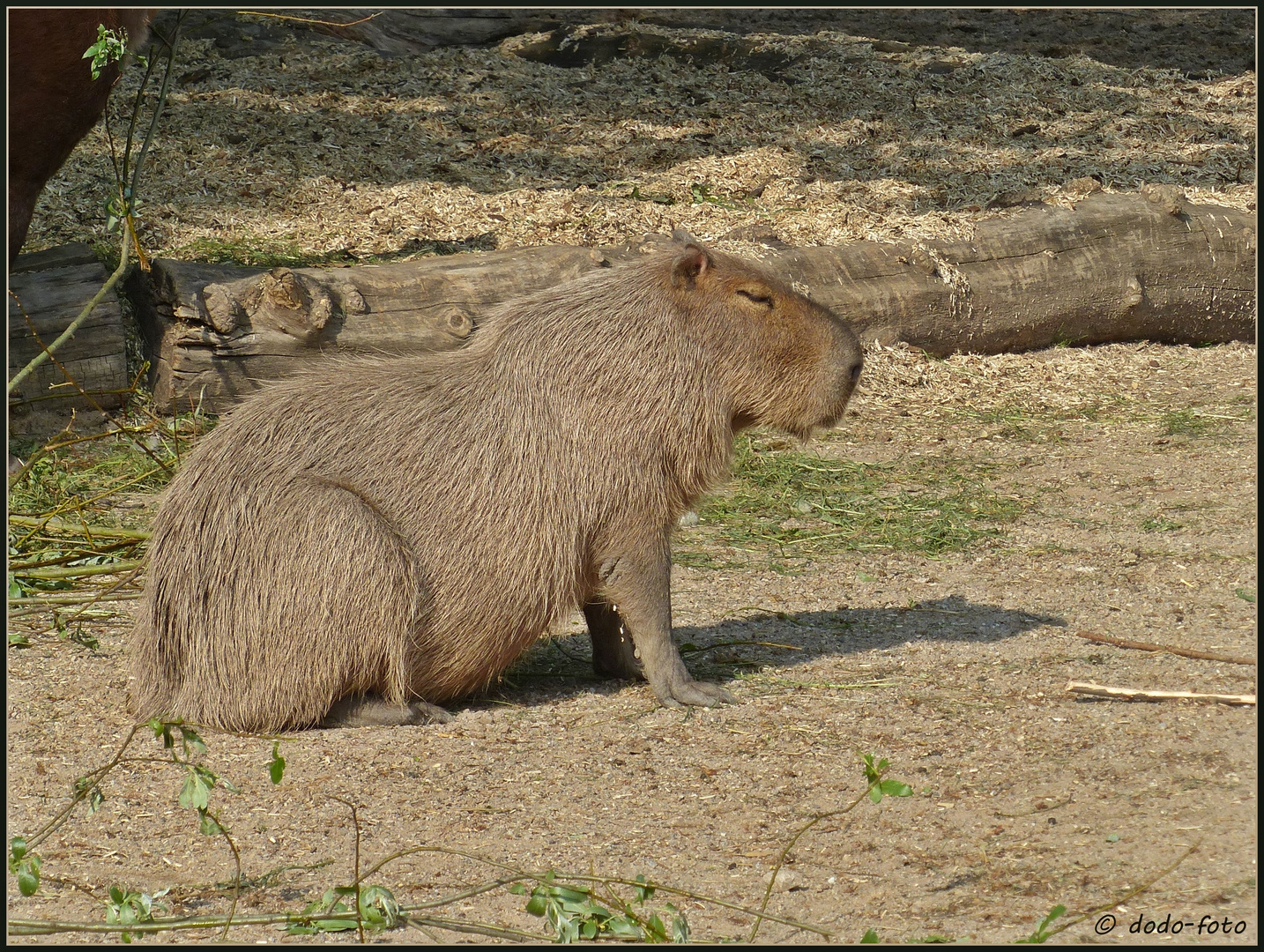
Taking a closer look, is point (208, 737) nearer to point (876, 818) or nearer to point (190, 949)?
point (190, 949)

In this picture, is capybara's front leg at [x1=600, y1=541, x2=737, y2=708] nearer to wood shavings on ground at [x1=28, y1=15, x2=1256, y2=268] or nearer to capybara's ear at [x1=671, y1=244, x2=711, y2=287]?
capybara's ear at [x1=671, y1=244, x2=711, y2=287]

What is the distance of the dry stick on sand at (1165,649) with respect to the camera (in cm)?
401

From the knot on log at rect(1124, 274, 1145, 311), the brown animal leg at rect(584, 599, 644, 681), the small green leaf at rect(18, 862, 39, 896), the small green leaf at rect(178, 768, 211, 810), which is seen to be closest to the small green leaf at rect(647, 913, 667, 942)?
the small green leaf at rect(178, 768, 211, 810)

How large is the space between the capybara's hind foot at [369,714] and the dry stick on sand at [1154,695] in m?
1.92

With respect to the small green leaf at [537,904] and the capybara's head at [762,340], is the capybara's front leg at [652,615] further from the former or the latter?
the small green leaf at [537,904]

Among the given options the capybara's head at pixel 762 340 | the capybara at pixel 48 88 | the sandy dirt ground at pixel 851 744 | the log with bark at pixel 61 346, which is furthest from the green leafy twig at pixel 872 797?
the capybara at pixel 48 88

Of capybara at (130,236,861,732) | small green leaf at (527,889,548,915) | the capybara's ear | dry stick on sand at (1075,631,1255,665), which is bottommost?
small green leaf at (527,889,548,915)

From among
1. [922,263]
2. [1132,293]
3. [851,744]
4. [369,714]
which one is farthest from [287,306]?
[1132,293]

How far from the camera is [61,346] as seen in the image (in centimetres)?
633

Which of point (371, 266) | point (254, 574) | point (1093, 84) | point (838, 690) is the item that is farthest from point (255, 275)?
point (1093, 84)

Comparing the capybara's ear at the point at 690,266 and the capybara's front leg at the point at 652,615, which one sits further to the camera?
the capybara's ear at the point at 690,266

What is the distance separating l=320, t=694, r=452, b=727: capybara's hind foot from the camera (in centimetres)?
400

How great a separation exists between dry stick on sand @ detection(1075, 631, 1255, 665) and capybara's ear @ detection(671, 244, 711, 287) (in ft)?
5.69

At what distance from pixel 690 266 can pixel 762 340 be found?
1.12 feet
